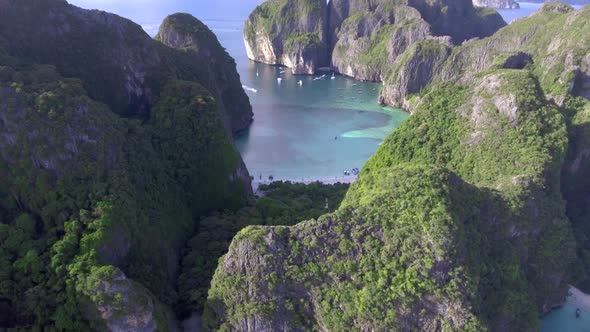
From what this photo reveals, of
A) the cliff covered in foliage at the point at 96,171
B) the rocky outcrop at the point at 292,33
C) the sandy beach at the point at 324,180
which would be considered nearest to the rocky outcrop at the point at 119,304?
the cliff covered in foliage at the point at 96,171

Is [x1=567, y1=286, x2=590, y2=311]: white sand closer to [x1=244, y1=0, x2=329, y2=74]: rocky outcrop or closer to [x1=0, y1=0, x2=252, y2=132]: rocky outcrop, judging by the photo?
[x1=0, y1=0, x2=252, y2=132]: rocky outcrop

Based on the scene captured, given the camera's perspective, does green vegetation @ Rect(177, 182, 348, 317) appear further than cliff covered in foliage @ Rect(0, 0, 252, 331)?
Yes

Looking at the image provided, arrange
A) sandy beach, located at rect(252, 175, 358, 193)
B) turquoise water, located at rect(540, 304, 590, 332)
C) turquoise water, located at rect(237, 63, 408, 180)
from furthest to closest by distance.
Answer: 1. turquoise water, located at rect(237, 63, 408, 180)
2. sandy beach, located at rect(252, 175, 358, 193)
3. turquoise water, located at rect(540, 304, 590, 332)

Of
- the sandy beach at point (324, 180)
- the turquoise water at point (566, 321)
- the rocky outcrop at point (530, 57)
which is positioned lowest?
the turquoise water at point (566, 321)

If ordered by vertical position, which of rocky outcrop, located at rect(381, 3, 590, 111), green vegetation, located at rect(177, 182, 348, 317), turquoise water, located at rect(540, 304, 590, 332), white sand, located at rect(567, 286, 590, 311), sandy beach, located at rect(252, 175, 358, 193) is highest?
rocky outcrop, located at rect(381, 3, 590, 111)

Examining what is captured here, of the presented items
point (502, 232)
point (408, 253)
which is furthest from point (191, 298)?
point (502, 232)

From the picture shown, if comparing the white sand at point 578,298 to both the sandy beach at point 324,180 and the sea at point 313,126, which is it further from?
the sandy beach at point 324,180

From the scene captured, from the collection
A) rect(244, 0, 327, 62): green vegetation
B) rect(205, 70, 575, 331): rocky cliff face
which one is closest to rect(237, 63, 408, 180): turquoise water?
rect(244, 0, 327, 62): green vegetation
